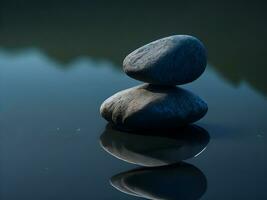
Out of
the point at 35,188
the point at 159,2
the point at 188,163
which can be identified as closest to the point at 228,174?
the point at 188,163

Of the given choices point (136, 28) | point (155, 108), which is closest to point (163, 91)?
point (155, 108)

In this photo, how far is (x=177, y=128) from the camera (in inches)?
336

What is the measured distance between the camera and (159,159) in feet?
25.0

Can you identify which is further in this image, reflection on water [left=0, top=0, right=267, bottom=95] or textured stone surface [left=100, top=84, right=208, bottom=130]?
reflection on water [left=0, top=0, right=267, bottom=95]

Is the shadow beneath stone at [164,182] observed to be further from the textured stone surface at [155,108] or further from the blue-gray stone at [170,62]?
the blue-gray stone at [170,62]

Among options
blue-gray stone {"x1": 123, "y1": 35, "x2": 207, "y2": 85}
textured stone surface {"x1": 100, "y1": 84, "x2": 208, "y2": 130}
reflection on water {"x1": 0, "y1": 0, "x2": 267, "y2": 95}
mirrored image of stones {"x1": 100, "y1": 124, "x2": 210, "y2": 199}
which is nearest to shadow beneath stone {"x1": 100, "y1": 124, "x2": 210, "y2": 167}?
mirrored image of stones {"x1": 100, "y1": 124, "x2": 210, "y2": 199}

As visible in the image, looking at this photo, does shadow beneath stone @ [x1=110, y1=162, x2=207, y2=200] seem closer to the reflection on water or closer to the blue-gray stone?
the blue-gray stone

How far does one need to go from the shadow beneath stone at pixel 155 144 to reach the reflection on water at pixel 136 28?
2861 mm

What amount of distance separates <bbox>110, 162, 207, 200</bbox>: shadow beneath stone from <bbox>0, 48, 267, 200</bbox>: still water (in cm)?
1

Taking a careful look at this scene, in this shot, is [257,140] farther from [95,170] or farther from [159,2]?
[159,2]

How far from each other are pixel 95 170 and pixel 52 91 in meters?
3.65

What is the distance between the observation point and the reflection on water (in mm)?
13227

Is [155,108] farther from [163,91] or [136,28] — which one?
[136,28]

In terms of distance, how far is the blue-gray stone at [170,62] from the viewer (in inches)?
A: 329
